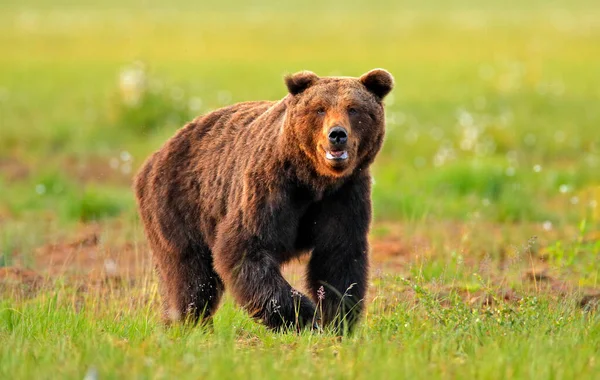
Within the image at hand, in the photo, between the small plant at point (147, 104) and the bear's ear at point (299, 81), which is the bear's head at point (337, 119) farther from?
the small plant at point (147, 104)

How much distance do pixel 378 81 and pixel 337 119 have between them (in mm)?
591

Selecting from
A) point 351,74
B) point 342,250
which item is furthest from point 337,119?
point 351,74

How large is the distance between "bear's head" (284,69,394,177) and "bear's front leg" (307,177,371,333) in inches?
10.9

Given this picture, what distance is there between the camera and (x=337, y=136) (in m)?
6.40

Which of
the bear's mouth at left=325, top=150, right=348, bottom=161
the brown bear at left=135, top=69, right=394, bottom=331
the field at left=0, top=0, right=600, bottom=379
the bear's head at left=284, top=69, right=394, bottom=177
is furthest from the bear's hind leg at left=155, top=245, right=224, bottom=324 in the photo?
the bear's mouth at left=325, top=150, right=348, bottom=161

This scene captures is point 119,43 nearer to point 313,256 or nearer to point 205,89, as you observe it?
point 205,89

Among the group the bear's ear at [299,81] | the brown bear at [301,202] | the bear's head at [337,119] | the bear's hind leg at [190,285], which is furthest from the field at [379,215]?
the bear's ear at [299,81]

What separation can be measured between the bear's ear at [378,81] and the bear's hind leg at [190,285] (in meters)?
1.76

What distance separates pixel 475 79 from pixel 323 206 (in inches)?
860

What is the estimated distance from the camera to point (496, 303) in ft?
24.6

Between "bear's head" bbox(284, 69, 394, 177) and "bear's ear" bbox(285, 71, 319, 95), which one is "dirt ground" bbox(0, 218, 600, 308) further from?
"bear's ear" bbox(285, 71, 319, 95)

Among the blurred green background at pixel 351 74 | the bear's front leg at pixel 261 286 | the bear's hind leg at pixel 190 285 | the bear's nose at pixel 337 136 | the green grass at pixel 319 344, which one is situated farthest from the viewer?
the blurred green background at pixel 351 74

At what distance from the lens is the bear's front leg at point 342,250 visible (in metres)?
6.88

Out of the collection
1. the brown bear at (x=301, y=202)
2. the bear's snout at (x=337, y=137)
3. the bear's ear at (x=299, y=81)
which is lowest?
the brown bear at (x=301, y=202)
